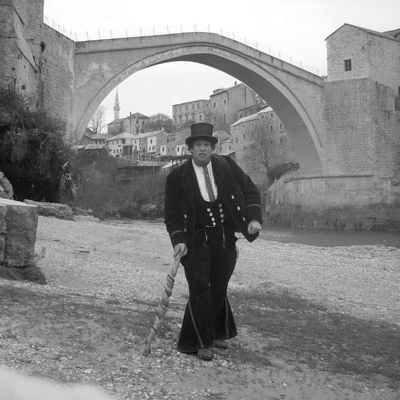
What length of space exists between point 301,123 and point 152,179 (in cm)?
2394

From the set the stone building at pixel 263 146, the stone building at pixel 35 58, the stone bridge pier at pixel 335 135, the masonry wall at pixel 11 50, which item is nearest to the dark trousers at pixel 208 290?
the stone building at pixel 35 58

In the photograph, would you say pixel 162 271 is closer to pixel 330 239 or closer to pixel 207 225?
pixel 207 225

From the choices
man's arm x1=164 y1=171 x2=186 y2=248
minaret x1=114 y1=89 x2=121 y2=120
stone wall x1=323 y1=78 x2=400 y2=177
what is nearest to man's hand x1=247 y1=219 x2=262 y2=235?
man's arm x1=164 y1=171 x2=186 y2=248

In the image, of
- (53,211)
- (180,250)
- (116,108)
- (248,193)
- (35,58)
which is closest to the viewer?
(180,250)

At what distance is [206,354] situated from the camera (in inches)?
111

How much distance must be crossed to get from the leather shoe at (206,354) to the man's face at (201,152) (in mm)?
1118

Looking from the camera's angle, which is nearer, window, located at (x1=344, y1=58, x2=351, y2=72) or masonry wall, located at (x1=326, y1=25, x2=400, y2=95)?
masonry wall, located at (x1=326, y1=25, x2=400, y2=95)

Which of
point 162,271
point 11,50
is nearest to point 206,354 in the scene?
point 162,271

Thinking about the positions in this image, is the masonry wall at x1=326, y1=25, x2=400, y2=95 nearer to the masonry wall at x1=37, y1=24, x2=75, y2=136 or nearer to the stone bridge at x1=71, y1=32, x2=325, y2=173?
the stone bridge at x1=71, y1=32, x2=325, y2=173

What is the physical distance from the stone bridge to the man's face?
18.4 metres

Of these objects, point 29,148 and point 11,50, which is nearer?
point 29,148

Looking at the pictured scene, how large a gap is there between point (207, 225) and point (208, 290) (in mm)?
395

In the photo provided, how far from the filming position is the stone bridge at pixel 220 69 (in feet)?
74.5

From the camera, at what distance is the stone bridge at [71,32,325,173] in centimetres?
2272
